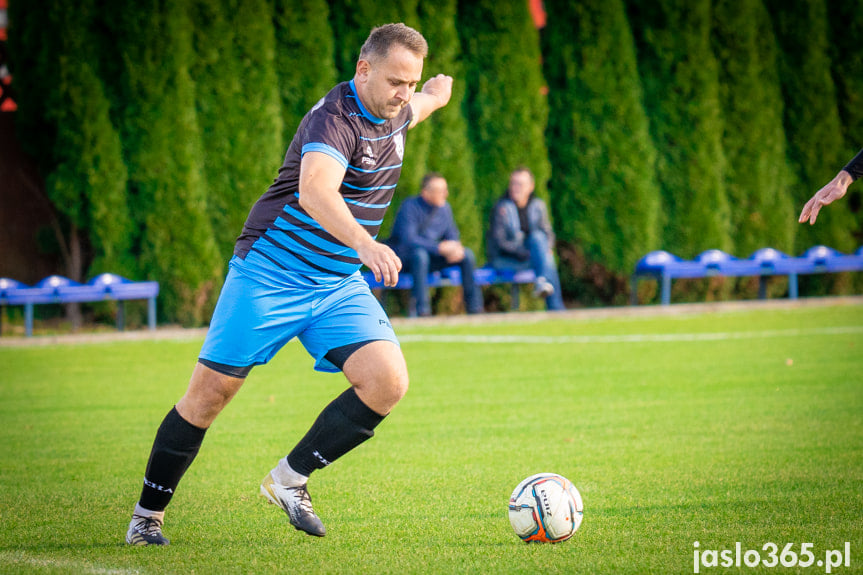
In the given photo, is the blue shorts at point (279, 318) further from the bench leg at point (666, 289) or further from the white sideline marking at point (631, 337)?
the bench leg at point (666, 289)

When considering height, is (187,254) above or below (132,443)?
above

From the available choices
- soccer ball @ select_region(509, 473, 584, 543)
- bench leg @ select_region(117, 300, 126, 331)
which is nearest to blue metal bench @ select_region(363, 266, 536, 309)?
bench leg @ select_region(117, 300, 126, 331)

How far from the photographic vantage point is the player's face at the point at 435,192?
1421 cm

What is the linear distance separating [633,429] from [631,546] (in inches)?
114

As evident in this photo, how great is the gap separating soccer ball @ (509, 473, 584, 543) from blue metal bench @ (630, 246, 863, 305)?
39.7ft

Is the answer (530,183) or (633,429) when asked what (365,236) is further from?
(530,183)

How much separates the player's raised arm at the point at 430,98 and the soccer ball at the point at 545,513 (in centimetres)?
192

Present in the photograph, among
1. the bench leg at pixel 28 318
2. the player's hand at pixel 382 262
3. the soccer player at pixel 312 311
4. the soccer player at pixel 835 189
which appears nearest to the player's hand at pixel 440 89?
the soccer player at pixel 312 311

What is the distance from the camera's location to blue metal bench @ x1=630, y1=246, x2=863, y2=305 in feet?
53.2

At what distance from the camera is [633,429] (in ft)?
23.3

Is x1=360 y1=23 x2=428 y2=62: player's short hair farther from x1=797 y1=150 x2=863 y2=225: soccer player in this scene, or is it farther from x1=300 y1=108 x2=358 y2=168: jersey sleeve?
x1=797 y1=150 x2=863 y2=225: soccer player

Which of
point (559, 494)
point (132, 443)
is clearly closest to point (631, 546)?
point (559, 494)

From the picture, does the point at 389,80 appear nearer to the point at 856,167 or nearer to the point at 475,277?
the point at 856,167

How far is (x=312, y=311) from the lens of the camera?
4594mm
